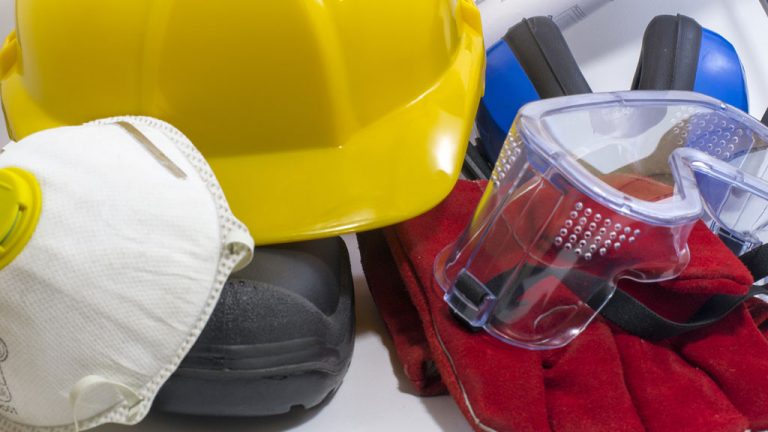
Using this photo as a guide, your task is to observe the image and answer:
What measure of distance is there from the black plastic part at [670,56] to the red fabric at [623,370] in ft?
0.87

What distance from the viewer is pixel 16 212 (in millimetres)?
496

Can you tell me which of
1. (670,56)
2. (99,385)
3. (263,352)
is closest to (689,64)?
(670,56)

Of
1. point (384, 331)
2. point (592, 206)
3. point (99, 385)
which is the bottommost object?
point (384, 331)

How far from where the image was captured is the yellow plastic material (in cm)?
49

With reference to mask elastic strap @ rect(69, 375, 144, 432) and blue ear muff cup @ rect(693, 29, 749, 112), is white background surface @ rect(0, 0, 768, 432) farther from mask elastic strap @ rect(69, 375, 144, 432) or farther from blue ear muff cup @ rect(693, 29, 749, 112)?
blue ear muff cup @ rect(693, 29, 749, 112)

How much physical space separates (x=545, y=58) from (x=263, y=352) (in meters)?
0.53

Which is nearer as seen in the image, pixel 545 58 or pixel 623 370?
pixel 623 370

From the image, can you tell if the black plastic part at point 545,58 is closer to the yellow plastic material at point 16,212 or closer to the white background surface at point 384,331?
the white background surface at point 384,331

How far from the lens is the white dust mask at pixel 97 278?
0.50 meters

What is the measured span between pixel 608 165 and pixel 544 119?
11 cm

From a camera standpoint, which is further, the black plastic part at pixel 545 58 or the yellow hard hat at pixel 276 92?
the black plastic part at pixel 545 58

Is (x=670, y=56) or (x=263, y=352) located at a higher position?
(x=670, y=56)

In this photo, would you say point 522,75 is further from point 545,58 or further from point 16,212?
point 16,212

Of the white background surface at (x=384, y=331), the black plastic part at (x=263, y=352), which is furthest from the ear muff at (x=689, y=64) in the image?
the black plastic part at (x=263, y=352)
